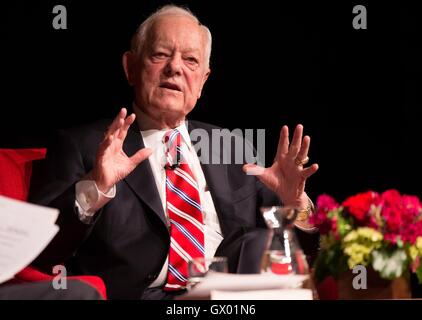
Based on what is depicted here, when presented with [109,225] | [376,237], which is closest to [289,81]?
[109,225]

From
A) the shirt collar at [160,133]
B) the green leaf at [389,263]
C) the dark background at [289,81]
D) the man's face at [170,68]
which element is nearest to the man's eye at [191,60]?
the man's face at [170,68]

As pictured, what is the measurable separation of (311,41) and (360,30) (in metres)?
0.22

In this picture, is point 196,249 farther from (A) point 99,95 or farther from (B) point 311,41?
(B) point 311,41

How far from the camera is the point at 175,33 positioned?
272 cm

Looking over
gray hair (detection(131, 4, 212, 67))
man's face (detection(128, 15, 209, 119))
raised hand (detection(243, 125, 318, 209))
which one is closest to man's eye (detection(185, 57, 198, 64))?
man's face (detection(128, 15, 209, 119))

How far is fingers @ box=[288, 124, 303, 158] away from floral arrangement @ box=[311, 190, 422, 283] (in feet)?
1.45

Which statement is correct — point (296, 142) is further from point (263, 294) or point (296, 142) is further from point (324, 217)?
point (263, 294)

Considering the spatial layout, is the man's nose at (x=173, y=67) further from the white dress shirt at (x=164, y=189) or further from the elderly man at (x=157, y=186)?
the white dress shirt at (x=164, y=189)

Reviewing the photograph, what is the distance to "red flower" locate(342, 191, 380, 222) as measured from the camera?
187cm

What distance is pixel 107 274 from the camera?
238 centimetres

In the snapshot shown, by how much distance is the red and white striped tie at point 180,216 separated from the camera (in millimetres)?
2416

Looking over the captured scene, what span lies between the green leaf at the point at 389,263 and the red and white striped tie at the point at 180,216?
0.80 metres

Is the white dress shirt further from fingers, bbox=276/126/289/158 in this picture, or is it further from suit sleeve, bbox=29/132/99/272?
fingers, bbox=276/126/289/158
